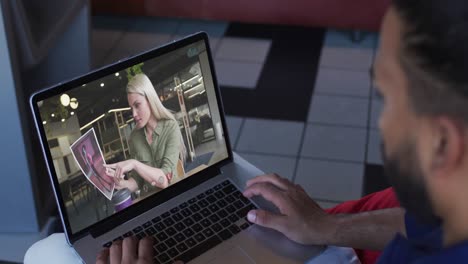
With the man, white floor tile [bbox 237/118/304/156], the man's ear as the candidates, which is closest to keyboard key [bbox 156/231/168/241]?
the man

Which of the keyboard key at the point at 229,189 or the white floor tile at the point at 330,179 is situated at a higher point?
the keyboard key at the point at 229,189

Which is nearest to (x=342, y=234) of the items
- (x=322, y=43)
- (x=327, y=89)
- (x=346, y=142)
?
(x=346, y=142)

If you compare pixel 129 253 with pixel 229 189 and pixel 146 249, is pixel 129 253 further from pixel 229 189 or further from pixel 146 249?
pixel 229 189

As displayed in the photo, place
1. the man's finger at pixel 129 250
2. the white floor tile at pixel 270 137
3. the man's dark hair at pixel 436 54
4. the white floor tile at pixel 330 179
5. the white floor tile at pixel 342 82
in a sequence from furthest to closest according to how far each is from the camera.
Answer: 1. the white floor tile at pixel 342 82
2. the white floor tile at pixel 270 137
3. the white floor tile at pixel 330 179
4. the man's finger at pixel 129 250
5. the man's dark hair at pixel 436 54

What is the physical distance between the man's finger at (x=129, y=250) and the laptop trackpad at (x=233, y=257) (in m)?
0.13

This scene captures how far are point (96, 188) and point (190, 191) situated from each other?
184mm

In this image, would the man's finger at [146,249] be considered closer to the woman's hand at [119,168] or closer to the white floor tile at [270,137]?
the woman's hand at [119,168]

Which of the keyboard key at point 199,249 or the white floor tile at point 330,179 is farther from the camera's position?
the white floor tile at point 330,179

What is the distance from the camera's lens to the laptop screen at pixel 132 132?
1077mm

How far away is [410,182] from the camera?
71cm

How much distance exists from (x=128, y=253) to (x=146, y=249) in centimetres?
3

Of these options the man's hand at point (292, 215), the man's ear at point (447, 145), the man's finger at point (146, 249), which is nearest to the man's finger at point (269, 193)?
the man's hand at point (292, 215)

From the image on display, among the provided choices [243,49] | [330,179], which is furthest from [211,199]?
[243,49]

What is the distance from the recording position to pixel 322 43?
3209 millimetres
